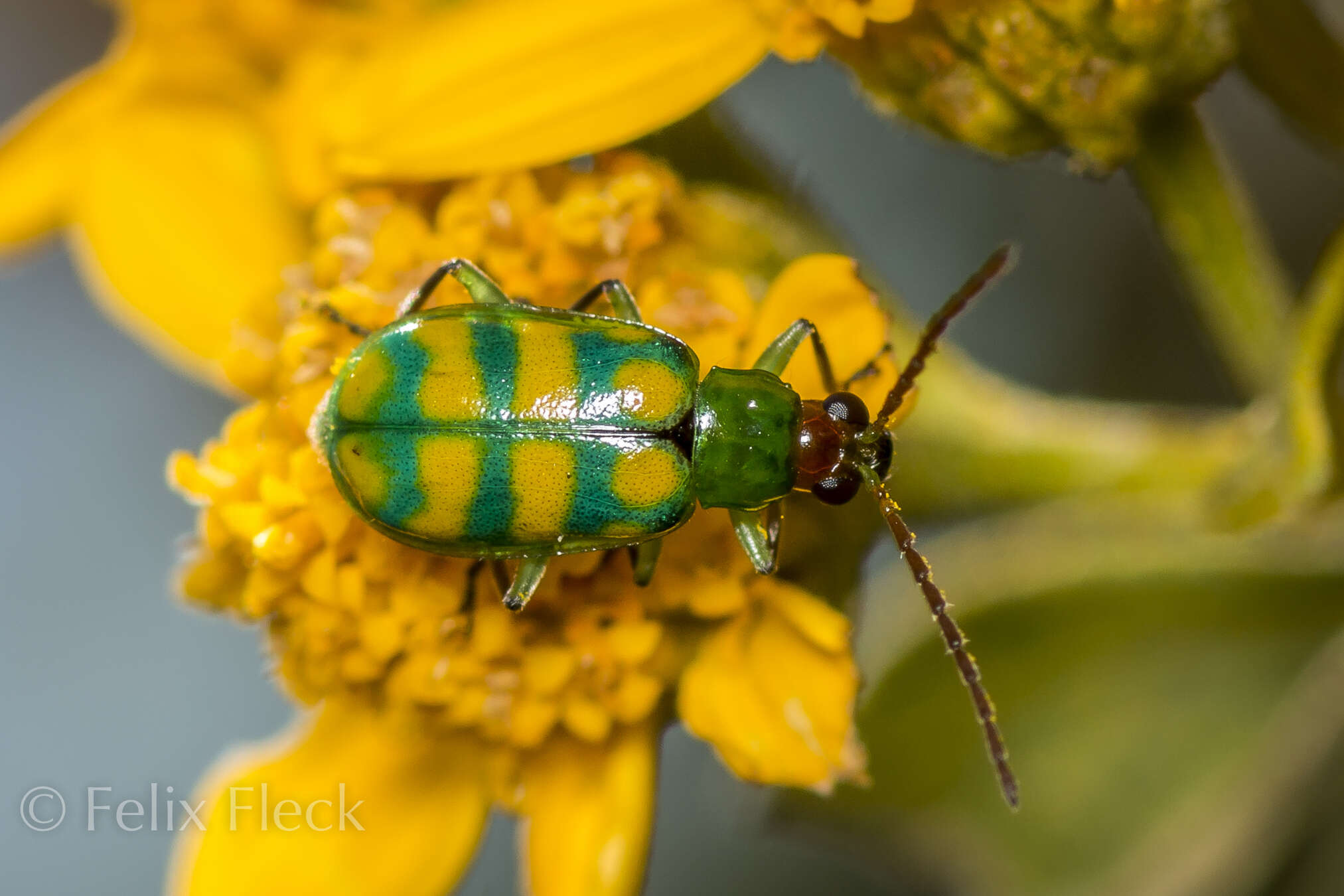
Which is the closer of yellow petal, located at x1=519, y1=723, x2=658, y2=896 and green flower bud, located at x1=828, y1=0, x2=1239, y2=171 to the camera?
green flower bud, located at x1=828, y1=0, x2=1239, y2=171

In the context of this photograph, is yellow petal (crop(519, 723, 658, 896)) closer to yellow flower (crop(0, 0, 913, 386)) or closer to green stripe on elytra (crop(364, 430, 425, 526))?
green stripe on elytra (crop(364, 430, 425, 526))

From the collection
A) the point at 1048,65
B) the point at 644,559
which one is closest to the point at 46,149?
the point at 644,559

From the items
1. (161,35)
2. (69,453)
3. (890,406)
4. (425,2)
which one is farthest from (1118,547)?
(69,453)

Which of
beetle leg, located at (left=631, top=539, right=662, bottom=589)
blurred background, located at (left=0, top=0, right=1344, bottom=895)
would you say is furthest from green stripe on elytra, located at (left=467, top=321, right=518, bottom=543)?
blurred background, located at (left=0, top=0, right=1344, bottom=895)

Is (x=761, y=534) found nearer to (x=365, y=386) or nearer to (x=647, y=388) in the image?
(x=647, y=388)

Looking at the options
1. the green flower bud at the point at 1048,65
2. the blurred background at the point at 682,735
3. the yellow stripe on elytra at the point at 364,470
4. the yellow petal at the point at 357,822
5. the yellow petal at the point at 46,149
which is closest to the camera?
the green flower bud at the point at 1048,65
